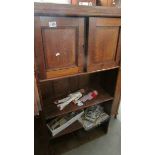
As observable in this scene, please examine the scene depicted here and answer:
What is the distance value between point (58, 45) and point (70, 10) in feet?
0.75

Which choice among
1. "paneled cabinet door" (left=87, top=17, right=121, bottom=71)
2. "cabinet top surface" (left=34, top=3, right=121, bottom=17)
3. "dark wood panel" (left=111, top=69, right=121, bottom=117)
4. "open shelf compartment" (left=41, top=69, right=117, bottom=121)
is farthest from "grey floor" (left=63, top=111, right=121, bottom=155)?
"cabinet top surface" (left=34, top=3, right=121, bottom=17)

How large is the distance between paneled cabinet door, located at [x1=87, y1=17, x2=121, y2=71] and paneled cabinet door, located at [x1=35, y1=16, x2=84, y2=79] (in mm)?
77

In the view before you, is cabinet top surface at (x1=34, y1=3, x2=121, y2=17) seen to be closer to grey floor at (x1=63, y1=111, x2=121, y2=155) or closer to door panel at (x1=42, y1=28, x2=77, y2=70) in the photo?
door panel at (x1=42, y1=28, x2=77, y2=70)

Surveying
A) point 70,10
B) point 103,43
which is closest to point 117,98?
point 103,43

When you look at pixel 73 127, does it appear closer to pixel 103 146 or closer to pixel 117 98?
pixel 103 146

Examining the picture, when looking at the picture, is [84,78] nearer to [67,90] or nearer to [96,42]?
[67,90]

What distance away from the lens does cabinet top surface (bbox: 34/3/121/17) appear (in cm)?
71

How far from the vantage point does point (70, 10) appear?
2.58ft
